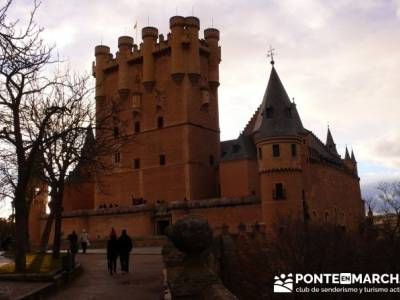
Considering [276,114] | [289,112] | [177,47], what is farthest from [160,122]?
[289,112]

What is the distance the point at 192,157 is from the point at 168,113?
18.2ft

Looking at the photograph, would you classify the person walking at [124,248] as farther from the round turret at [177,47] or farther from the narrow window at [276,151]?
the round turret at [177,47]

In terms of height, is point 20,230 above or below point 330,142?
below

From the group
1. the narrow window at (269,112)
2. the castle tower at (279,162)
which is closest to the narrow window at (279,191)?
the castle tower at (279,162)

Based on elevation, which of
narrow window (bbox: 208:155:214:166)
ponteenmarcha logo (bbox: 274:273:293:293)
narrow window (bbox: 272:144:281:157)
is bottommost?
ponteenmarcha logo (bbox: 274:273:293:293)

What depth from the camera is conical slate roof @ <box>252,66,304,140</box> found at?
4303cm

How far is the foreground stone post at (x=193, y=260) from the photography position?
6707 millimetres

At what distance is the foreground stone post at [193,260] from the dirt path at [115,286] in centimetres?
537

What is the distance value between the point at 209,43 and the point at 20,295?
4525cm

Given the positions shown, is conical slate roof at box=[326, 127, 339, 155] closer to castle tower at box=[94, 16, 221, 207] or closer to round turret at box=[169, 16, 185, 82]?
castle tower at box=[94, 16, 221, 207]

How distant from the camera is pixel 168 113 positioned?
51.8m

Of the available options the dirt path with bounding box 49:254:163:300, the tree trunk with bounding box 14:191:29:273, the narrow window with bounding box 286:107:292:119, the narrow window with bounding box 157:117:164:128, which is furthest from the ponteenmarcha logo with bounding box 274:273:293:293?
the narrow window with bounding box 157:117:164:128

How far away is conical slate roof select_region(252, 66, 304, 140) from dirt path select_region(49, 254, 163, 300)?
1003 inches

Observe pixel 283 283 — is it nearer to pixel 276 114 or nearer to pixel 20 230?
pixel 20 230
